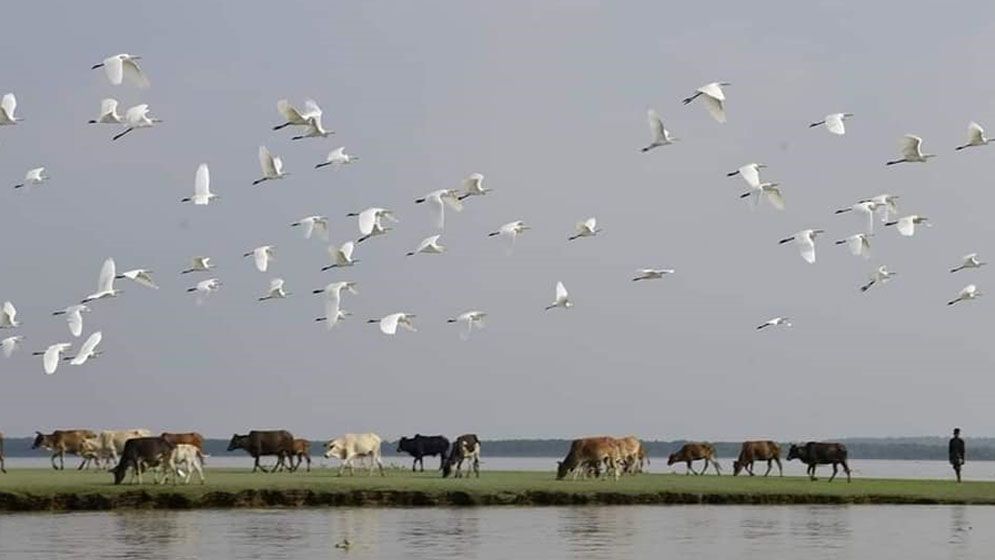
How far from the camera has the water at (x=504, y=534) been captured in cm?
2356

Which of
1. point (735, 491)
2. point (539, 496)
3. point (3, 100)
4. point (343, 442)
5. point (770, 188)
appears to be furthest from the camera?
point (343, 442)

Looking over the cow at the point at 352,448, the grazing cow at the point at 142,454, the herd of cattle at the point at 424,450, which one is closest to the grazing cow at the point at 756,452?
the herd of cattle at the point at 424,450

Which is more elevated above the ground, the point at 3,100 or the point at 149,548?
the point at 3,100

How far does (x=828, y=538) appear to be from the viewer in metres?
27.1

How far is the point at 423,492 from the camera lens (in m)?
34.9

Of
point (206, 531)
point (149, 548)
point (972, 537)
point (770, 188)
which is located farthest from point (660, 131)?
point (149, 548)

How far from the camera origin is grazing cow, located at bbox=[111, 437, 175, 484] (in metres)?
35.3

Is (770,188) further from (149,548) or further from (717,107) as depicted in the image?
(149,548)

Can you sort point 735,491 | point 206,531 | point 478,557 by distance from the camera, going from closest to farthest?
point 478,557 → point 206,531 → point 735,491

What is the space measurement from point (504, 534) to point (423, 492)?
7877 millimetres

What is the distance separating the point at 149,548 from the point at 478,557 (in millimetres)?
4519

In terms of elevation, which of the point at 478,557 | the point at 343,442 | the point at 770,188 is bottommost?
the point at 478,557

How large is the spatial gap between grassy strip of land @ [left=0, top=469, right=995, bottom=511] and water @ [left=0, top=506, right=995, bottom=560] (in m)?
1.21

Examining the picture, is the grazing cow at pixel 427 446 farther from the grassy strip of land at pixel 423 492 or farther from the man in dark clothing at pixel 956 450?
the man in dark clothing at pixel 956 450
